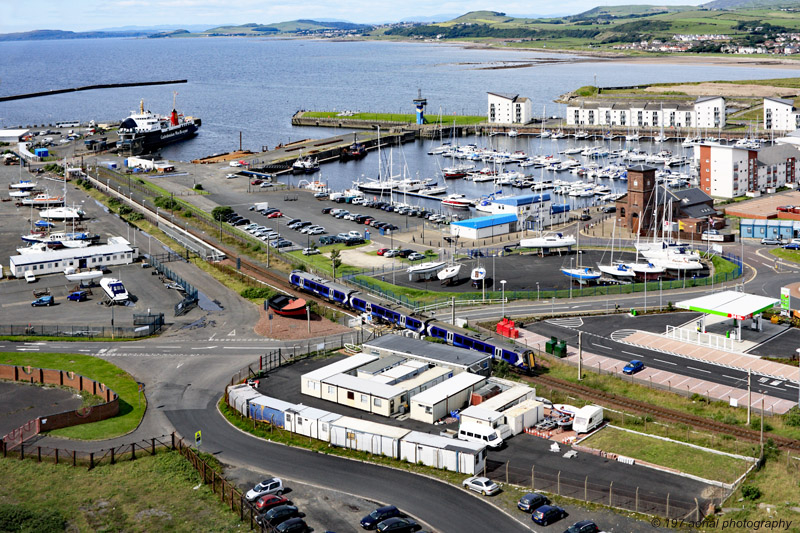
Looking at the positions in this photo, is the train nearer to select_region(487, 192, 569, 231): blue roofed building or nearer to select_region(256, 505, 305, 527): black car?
select_region(256, 505, 305, 527): black car

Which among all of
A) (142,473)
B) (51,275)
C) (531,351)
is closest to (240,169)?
(51,275)

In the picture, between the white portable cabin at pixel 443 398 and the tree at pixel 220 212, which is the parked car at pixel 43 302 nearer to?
the tree at pixel 220 212

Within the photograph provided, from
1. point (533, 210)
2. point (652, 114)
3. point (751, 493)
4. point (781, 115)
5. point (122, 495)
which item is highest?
point (652, 114)

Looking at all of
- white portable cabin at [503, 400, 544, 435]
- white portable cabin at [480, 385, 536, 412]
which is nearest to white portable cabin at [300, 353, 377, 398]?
white portable cabin at [480, 385, 536, 412]

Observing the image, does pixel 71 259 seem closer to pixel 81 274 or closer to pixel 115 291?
pixel 81 274

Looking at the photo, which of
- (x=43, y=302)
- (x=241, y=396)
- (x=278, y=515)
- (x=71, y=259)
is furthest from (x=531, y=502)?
(x=71, y=259)

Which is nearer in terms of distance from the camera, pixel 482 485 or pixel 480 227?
pixel 482 485
